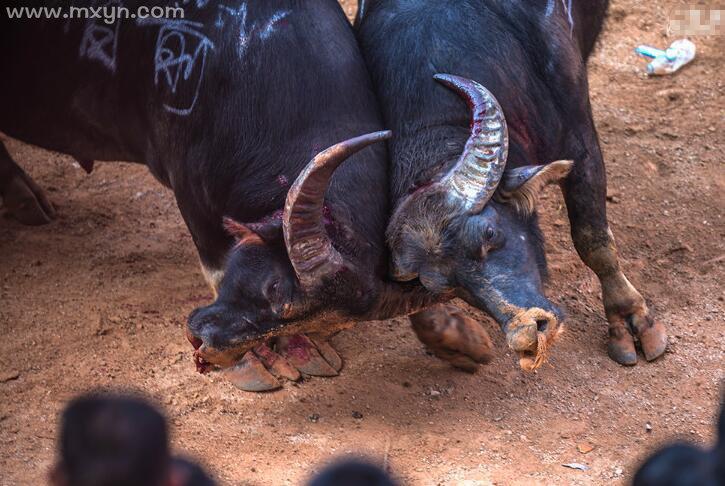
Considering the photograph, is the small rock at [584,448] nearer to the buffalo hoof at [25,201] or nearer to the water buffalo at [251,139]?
the water buffalo at [251,139]

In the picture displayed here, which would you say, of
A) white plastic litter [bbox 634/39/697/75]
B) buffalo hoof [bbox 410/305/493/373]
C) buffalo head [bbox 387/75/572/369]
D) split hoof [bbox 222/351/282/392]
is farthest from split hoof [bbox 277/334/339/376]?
white plastic litter [bbox 634/39/697/75]

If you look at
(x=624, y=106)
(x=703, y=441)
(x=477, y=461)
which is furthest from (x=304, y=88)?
(x=624, y=106)

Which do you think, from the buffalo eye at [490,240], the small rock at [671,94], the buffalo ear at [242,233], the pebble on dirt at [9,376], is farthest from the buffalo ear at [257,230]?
the small rock at [671,94]

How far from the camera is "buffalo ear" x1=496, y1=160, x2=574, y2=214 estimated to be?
4.08m

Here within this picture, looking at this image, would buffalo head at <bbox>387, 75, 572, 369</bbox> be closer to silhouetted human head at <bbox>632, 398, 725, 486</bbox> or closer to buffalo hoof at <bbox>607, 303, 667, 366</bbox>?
buffalo hoof at <bbox>607, 303, 667, 366</bbox>

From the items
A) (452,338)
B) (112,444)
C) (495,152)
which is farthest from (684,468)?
(452,338)

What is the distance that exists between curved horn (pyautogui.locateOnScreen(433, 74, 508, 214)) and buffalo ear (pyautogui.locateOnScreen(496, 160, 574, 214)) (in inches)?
4.4

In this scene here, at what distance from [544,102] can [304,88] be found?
1075mm

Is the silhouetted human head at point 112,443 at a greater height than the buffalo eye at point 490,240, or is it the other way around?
the silhouetted human head at point 112,443

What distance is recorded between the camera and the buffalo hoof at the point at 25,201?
20.1ft

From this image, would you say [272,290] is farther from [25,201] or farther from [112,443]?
[25,201]

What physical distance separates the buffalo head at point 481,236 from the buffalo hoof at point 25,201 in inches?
114

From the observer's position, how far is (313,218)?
12.5 feet

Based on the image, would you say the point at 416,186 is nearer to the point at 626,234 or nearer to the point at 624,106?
the point at 626,234
